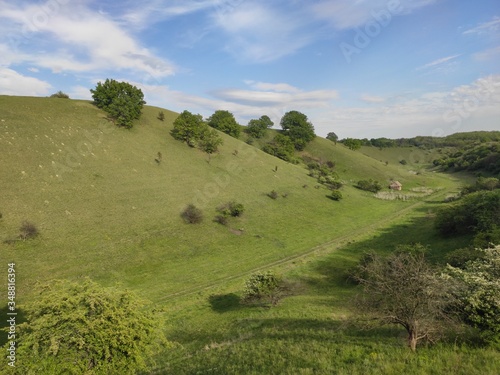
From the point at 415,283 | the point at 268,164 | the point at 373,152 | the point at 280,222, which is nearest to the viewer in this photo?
the point at 415,283

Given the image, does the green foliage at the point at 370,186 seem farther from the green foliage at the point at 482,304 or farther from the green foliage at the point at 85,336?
the green foliage at the point at 85,336

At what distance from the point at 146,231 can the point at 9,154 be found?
92.5ft

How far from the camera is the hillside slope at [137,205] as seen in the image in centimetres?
3681

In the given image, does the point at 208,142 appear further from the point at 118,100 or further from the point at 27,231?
the point at 27,231

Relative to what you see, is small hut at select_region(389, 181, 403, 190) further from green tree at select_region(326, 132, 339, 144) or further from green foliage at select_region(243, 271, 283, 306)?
green foliage at select_region(243, 271, 283, 306)

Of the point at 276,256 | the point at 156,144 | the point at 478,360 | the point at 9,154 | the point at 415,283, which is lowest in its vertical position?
the point at 276,256

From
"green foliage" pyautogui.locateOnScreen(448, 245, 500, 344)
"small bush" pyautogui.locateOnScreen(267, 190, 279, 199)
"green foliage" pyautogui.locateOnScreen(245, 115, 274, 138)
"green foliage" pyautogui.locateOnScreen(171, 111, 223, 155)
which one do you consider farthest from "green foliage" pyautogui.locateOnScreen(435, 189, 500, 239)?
"green foliage" pyautogui.locateOnScreen(245, 115, 274, 138)

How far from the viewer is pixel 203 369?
661 inches

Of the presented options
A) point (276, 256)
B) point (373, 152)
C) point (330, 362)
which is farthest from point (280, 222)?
point (373, 152)

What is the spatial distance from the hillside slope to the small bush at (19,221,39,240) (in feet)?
2.50

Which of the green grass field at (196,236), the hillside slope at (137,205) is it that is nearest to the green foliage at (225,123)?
the green grass field at (196,236)

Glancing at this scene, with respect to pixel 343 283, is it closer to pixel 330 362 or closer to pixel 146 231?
pixel 330 362

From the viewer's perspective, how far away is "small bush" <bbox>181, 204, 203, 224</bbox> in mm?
50625

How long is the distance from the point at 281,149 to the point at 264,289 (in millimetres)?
90514
